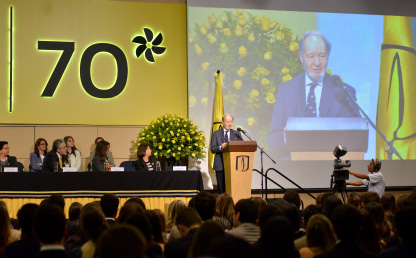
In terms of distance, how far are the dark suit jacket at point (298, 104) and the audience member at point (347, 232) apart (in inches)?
270

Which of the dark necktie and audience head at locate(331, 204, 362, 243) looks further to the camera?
the dark necktie

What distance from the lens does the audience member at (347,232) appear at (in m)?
2.68

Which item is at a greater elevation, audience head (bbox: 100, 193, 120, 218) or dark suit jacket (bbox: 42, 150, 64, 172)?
dark suit jacket (bbox: 42, 150, 64, 172)

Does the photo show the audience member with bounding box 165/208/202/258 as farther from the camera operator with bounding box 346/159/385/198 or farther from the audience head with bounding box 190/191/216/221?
the camera operator with bounding box 346/159/385/198

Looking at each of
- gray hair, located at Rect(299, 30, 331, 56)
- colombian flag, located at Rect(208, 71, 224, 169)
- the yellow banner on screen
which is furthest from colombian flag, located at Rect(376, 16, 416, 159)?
the yellow banner on screen

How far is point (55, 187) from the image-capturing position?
700cm

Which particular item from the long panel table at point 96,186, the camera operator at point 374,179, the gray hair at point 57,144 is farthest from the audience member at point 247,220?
the camera operator at point 374,179

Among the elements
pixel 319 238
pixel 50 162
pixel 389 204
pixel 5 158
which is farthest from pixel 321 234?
pixel 5 158

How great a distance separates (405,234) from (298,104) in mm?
7192

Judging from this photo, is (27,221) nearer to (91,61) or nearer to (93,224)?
(93,224)

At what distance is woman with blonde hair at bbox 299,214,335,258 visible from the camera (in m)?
3.14

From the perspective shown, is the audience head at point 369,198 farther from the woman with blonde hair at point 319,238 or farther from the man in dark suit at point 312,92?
the man in dark suit at point 312,92

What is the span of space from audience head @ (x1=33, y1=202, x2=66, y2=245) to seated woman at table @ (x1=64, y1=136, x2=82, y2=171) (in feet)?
20.7

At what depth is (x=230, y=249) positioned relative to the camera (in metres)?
1.77
